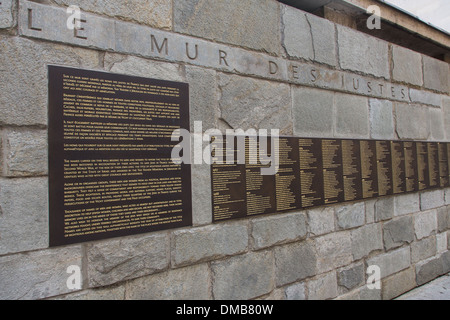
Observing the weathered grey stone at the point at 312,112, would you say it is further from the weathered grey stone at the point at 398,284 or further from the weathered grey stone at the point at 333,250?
the weathered grey stone at the point at 398,284

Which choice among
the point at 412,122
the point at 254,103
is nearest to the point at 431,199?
the point at 412,122

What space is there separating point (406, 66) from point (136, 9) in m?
3.91

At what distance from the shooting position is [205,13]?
8.66 feet

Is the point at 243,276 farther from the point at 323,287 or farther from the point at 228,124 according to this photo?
the point at 228,124

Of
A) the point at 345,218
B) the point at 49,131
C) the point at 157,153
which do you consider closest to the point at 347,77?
the point at 345,218

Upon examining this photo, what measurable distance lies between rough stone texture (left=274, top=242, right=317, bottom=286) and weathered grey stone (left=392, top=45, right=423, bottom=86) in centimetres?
277

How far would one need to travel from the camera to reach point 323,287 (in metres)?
3.29

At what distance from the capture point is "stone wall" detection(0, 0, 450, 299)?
6.20 ft

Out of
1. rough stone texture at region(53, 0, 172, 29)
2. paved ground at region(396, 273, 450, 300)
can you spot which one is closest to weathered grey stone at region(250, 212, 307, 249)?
rough stone texture at region(53, 0, 172, 29)

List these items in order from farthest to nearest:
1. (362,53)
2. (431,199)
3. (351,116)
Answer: (431,199) → (362,53) → (351,116)

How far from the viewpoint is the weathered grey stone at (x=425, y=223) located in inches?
174

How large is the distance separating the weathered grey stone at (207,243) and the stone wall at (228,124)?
10 mm

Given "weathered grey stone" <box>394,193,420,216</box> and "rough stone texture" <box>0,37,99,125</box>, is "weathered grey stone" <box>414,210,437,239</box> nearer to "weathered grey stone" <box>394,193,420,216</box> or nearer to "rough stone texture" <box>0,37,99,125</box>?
"weathered grey stone" <box>394,193,420,216</box>

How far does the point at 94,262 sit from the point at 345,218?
269cm
